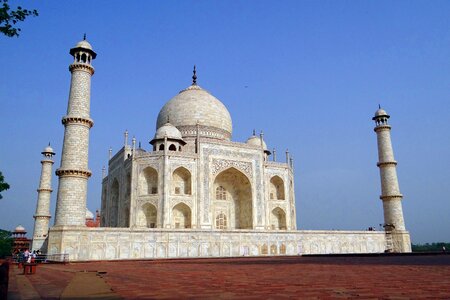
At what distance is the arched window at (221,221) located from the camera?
79.1ft

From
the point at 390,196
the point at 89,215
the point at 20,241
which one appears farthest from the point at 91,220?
the point at 390,196

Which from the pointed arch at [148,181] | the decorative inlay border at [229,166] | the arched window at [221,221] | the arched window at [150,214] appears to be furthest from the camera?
the arched window at [221,221]

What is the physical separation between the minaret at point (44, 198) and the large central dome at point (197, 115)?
26.3 ft

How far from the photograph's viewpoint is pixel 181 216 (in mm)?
22516

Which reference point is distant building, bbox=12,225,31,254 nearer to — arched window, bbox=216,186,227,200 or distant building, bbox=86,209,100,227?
distant building, bbox=86,209,100,227

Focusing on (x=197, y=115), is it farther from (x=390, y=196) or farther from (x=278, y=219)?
(x=390, y=196)

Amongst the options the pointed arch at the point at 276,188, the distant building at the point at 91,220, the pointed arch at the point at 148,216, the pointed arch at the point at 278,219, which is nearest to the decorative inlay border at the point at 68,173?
the pointed arch at the point at 148,216

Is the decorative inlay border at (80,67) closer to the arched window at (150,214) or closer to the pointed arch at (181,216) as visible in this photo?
the arched window at (150,214)

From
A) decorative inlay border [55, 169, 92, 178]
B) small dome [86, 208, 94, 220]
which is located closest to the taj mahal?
decorative inlay border [55, 169, 92, 178]

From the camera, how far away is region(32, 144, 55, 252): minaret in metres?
23.8

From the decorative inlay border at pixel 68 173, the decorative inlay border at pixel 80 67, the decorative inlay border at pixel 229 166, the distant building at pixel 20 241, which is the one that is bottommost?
the distant building at pixel 20 241

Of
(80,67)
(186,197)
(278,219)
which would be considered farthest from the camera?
(278,219)

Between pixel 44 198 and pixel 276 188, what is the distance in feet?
48.6

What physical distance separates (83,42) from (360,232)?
17.7 m
